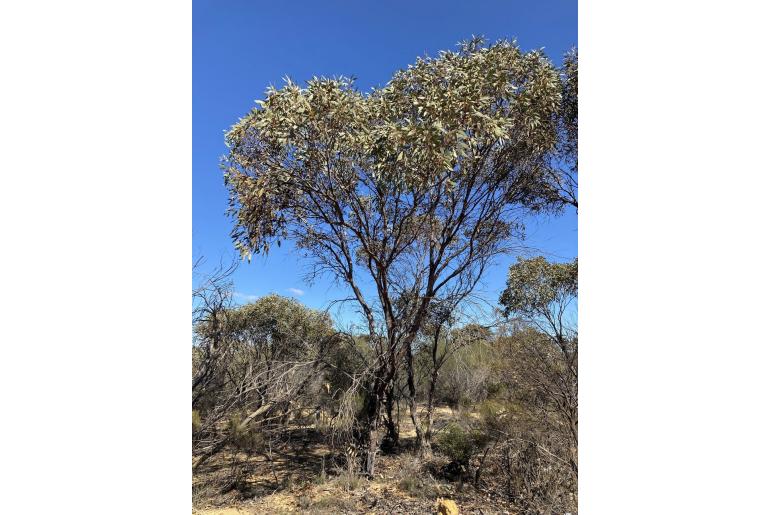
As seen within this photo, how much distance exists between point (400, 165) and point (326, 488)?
3.10 metres

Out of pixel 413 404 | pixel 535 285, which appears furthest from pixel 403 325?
pixel 535 285

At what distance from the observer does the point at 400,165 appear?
3086 millimetres

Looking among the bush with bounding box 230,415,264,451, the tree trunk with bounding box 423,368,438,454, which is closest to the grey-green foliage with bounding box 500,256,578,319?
the tree trunk with bounding box 423,368,438,454

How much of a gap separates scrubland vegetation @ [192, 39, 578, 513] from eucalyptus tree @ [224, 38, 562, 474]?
0.05 feet

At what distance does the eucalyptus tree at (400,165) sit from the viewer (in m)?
3.08

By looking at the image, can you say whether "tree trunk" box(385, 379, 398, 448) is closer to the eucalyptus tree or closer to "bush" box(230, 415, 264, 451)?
the eucalyptus tree

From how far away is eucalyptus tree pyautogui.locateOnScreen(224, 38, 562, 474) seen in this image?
10.1 feet

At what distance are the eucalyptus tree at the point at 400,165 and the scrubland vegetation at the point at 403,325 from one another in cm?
2
